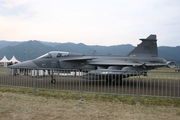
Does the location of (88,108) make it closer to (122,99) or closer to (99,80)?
(122,99)

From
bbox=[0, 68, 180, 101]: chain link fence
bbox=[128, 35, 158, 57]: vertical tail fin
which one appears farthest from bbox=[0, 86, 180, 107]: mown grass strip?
bbox=[128, 35, 158, 57]: vertical tail fin

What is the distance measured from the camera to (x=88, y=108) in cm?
602

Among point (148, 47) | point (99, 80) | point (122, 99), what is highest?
point (148, 47)

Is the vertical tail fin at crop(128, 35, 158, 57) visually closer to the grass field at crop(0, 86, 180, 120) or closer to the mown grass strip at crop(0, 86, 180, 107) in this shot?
the mown grass strip at crop(0, 86, 180, 107)

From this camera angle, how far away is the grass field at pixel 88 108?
5.11 m

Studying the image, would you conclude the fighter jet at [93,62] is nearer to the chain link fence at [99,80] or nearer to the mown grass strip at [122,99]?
the chain link fence at [99,80]

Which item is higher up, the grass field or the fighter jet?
the fighter jet

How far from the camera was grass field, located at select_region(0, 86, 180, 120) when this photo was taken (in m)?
5.11

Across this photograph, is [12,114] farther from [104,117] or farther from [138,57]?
[138,57]

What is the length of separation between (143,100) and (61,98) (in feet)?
10.5

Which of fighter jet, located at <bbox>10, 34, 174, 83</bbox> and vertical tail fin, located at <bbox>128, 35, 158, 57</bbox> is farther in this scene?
vertical tail fin, located at <bbox>128, 35, 158, 57</bbox>

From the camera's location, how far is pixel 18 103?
6.55m

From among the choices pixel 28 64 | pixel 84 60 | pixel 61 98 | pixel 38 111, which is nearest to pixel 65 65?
pixel 84 60

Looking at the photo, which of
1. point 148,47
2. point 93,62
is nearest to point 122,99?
point 93,62
